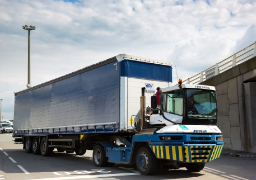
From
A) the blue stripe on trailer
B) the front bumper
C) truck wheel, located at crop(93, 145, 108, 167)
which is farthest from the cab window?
truck wheel, located at crop(93, 145, 108, 167)

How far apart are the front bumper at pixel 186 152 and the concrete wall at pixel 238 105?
9.27m

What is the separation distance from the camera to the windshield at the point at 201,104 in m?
9.51

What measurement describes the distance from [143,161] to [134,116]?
1767 millimetres

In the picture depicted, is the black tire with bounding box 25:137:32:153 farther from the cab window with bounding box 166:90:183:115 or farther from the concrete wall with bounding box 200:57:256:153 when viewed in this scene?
the cab window with bounding box 166:90:183:115

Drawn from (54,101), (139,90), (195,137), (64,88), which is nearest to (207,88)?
(195,137)

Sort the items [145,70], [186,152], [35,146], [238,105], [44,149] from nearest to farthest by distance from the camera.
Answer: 1. [186,152]
2. [145,70]
3. [44,149]
4. [35,146]
5. [238,105]

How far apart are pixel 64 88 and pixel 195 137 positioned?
8304 millimetres

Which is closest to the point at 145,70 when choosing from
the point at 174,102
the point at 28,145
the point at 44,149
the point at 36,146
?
the point at 174,102

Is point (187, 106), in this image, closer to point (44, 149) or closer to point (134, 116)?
point (134, 116)

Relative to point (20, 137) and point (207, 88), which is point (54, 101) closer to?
point (20, 137)

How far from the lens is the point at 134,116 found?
11266mm

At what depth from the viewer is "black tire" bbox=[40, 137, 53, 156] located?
1725 cm

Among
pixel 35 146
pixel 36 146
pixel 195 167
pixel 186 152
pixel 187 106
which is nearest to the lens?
pixel 186 152

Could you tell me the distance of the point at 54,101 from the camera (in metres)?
16.7
